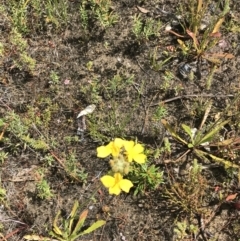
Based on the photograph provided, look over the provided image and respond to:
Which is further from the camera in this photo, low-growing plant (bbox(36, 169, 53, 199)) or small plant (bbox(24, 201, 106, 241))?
low-growing plant (bbox(36, 169, 53, 199))

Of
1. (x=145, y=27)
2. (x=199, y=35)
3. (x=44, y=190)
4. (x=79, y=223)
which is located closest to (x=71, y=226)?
(x=79, y=223)

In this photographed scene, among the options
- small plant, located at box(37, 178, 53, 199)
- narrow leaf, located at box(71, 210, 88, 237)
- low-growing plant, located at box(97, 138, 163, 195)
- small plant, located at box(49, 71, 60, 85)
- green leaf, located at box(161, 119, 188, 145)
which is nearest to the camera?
low-growing plant, located at box(97, 138, 163, 195)

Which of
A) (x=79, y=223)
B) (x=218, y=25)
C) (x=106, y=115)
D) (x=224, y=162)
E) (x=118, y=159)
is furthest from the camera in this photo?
(x=218, y=25)

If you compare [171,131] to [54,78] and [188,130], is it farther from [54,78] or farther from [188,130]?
[54,78]

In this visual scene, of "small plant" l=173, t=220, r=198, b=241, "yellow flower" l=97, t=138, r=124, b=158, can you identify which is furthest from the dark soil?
"yellow flower" l=97, t=138, r=124, b=158

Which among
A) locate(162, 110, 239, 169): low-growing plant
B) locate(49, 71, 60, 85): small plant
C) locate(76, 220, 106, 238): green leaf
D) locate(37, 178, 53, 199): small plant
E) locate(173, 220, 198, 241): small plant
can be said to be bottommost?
locate(173, 220, 198, 241): small plant

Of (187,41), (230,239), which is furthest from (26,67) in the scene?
(230,239)

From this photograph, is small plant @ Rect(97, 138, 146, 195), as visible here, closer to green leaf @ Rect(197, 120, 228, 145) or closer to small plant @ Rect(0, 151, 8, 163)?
green leaf @ Rect(197, 120, 228, 145)

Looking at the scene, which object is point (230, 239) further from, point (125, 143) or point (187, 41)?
point (187, 41)
